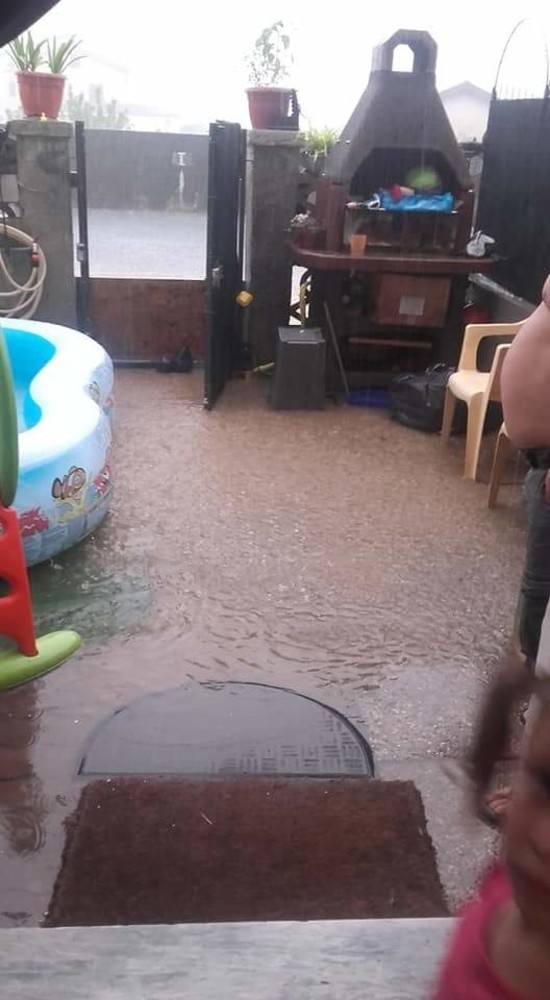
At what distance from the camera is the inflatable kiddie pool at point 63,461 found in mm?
3441

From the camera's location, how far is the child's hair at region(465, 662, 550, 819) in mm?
766

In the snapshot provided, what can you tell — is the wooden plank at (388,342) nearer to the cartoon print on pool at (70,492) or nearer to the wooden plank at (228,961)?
the cartoon print on pool at (70,492)

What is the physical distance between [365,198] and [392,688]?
408 centimetres

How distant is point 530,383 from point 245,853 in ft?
4.25

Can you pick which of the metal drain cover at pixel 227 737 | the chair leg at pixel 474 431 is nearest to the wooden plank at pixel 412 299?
the chair leg at pixel 474 431

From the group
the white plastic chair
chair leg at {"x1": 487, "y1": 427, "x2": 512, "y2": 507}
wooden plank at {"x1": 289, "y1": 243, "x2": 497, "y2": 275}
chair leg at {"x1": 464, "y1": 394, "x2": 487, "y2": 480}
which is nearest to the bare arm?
chair leg at {"x1": 487, "y1": 427, "x2": 512, "y2": 507}

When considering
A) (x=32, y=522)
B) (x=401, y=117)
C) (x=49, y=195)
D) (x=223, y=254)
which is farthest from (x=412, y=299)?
(x=32, y=522)

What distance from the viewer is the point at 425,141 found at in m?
5.79

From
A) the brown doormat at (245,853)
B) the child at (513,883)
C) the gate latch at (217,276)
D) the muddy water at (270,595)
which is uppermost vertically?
the child at (513,883)

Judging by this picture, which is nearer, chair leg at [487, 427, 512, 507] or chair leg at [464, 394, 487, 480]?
chair leg at [487, 427, 512, 507]

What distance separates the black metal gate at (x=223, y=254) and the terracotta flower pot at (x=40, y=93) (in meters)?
1.34

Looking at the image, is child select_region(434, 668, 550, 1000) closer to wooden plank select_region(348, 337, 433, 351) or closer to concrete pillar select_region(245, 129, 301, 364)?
wooden plank select_region(348, 337, 433, 351)

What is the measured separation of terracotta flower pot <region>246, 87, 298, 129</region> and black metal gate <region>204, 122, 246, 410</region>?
315 mm

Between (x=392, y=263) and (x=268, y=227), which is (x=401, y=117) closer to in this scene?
(x=392, y=263)
